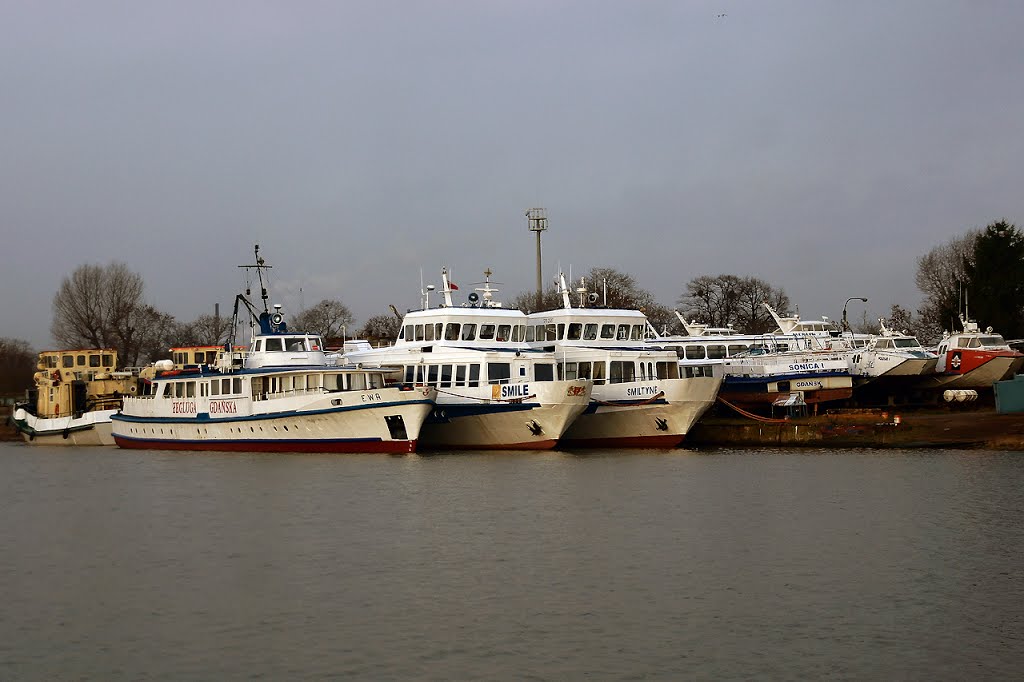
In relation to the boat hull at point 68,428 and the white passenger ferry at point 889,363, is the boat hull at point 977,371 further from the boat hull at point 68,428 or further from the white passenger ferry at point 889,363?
the boat hull at point 68,428

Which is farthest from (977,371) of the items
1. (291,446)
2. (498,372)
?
(291,446)

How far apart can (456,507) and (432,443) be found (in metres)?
17.9

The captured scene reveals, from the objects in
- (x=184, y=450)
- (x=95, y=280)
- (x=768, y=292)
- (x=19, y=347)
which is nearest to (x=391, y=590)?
(x=184, y=450)

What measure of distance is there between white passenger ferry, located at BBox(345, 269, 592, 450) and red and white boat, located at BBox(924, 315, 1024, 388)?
21.8 m

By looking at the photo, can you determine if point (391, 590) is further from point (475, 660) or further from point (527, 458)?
point (527, 458)

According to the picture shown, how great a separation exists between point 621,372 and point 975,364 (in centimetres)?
2018

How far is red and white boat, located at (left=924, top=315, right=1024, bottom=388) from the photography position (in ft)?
188

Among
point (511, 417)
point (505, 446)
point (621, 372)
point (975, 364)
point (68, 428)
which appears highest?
point (975, 364)

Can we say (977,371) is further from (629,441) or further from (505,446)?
(505,446)

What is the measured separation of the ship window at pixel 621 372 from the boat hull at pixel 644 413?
0.45m

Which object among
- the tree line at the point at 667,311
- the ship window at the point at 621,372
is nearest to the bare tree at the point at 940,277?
the tree line at the point at 667,311

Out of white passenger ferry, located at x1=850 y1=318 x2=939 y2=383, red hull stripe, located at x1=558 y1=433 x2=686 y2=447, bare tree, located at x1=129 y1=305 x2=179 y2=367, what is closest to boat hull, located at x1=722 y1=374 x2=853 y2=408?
white passenger ferry, located at x1=850 y1=318 x2=939 y2=383

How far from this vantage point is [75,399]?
6362 centimetres

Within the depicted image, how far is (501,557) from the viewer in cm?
2470
